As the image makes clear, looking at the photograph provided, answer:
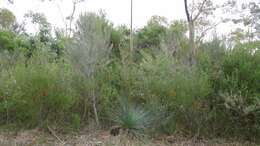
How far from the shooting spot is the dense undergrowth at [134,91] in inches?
259

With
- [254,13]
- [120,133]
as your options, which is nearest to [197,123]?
[120,133]

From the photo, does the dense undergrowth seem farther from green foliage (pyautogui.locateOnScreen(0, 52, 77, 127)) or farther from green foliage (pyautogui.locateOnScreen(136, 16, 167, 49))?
green foliage (pyautogui.locateOnScreen(136, 16, 167, 49))

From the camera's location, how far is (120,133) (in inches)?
272

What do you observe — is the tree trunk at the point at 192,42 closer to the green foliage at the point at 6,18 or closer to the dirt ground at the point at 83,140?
the dirt ground at the point at 83,140

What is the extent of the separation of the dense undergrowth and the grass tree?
27 millimetres

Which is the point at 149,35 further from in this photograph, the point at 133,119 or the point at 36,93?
the point at 36,93

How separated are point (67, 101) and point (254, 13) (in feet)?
69.1

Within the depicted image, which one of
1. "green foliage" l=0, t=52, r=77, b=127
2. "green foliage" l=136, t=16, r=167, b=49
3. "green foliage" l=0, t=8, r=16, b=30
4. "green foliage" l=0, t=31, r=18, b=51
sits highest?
"green foliage" l=0, t=8, r=16, b=30

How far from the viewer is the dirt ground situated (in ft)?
→ 20.4

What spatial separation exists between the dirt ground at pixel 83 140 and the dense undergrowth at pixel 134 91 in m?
0.32

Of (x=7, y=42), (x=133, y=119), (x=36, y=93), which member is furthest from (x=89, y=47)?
→ (x=7, y=42)

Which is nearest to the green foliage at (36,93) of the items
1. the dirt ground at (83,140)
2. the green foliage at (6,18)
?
the dirt ground at (83,140)

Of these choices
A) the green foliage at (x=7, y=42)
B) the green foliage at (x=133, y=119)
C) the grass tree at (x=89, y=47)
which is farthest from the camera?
the green foliage at (x=7, y=42)

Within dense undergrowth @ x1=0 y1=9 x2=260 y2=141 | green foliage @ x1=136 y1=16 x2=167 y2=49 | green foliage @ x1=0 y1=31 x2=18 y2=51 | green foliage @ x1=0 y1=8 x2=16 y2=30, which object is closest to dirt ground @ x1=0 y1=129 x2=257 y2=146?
dense undergrowth @ x1=0 y1=9 x2=260 y2=141
